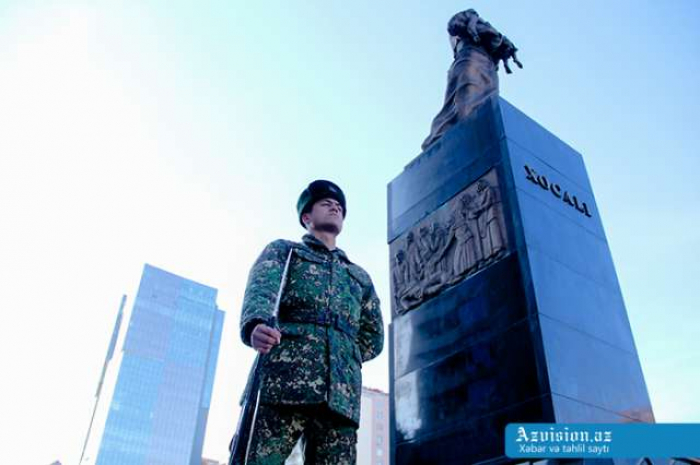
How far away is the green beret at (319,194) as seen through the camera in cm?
388

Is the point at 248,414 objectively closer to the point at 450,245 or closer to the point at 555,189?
the point at 450,245

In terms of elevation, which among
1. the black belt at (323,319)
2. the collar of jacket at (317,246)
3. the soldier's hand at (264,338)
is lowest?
the soldier's hand at (264,338)

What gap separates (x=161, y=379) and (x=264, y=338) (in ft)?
396

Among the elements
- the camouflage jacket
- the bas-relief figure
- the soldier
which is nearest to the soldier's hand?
the soldier

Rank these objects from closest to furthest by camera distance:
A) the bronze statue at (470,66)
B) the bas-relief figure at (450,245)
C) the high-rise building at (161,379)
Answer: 1. the bas-relief figure at (450,245)
2. the bronze statue at (470,66)
3. the high-rise building at (161,379)

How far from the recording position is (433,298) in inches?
256

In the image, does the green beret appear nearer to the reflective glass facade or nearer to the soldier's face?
the soldier's face

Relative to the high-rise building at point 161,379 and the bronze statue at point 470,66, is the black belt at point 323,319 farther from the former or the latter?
the high-rise building at point 161,379

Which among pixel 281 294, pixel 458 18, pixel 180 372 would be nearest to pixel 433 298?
pixel 281 294

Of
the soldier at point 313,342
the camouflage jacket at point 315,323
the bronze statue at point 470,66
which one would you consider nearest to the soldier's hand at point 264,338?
the soldier at point 313,342

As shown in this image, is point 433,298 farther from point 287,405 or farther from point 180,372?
point 180,372

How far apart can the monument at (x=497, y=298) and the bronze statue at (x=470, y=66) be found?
0.14m

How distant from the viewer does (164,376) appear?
114562mm

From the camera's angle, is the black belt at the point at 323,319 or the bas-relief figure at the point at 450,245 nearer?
the black belt at the point at 323,319
